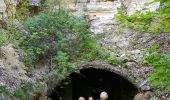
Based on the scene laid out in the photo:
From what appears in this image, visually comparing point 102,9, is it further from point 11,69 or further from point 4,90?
point 4,90

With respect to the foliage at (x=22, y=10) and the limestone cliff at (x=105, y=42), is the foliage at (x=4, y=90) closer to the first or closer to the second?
the limestone cliff at (x=105, y=42)

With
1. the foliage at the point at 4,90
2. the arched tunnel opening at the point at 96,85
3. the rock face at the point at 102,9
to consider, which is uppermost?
the rock face at the point at 102,9

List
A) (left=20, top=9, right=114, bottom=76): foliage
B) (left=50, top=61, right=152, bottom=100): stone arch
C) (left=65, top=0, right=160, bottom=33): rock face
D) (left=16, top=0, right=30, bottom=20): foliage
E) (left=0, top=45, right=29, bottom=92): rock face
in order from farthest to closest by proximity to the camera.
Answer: (left=65, top=0, right=160, bottom=33): rock face
(left=50, top=61, right=152, bottom=100): stone arch
(left=16, top=0, right=30, bottom=20): foliage
(left=20, top=9, right=114, bottom=76): foliage
(left=0, top=45, right=29, bottom=92): rock face

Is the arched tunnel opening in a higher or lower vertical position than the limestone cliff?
lower

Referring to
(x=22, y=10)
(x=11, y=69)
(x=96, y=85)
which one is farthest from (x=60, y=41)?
(x=96, y=85)

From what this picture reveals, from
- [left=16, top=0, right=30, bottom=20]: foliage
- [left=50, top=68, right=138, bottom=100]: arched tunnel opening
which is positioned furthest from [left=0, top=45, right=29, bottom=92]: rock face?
[left=50, top=68, right=138, bottom=100]: arched tunnel opening

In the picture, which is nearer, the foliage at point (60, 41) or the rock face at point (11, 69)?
the rock face at point (11, 69)

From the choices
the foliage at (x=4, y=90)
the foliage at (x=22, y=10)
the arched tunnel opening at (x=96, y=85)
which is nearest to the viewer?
the foliage at (x=4, y=90)

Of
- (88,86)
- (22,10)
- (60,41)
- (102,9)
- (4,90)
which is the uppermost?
(22,10)

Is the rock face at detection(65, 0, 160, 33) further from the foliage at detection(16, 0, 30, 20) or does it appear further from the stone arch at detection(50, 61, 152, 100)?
the foliage at detection(16, 0, 30, 20)

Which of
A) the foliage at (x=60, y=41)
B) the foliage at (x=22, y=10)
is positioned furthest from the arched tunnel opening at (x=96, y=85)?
the foliage at (x=22, y=10)

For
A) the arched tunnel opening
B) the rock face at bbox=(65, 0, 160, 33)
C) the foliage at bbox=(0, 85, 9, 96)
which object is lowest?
the arched tunnel opening

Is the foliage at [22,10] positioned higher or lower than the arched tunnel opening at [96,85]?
higher

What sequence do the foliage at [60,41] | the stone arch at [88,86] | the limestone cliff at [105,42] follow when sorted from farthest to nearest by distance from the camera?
1. the stone arch at [88,86]
2. the foliage at [60,41]
3. the limestone cliff at [105,42]
